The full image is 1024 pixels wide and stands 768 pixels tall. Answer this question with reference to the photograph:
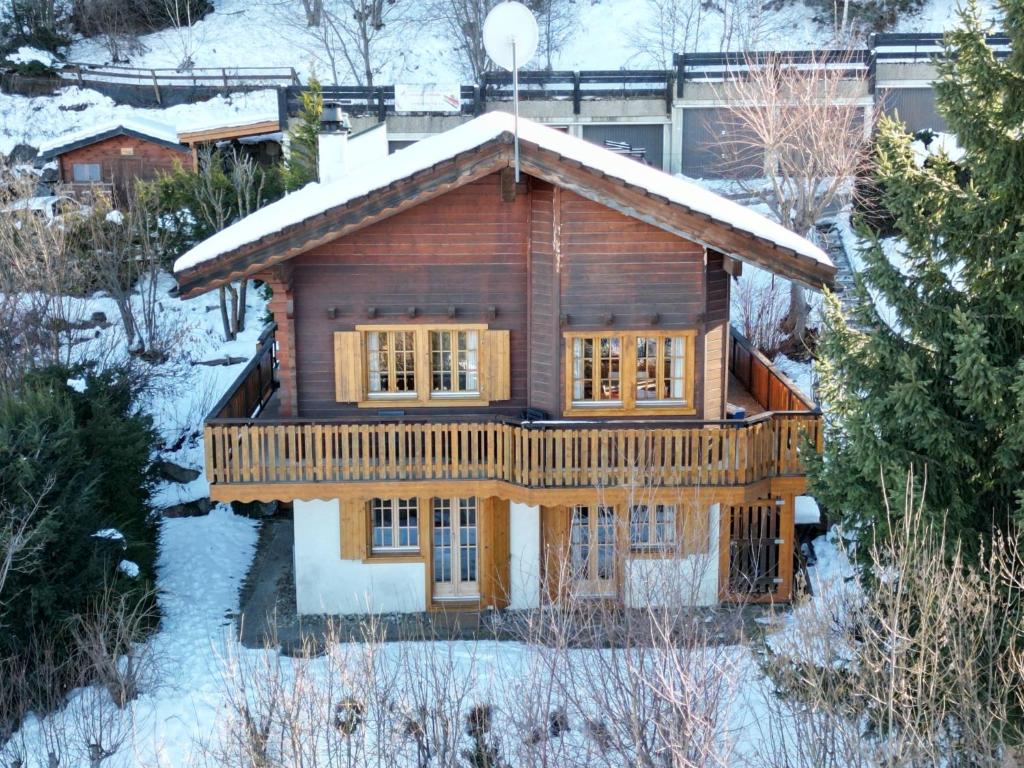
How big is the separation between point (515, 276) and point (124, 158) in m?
25.7

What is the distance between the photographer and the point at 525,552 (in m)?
20.4

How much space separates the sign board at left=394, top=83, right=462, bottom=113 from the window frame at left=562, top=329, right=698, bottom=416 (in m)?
22.3

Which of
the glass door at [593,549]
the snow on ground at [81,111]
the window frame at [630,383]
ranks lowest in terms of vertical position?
the glass door at [593,549]

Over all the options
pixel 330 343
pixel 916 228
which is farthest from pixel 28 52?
pixel 916 228

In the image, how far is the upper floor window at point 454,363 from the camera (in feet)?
65.8

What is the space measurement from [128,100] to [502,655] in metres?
39.1

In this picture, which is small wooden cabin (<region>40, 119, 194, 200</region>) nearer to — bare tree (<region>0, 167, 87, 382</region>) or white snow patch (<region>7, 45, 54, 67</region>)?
bare tree (<region>0, 167, 87, 382</region>)

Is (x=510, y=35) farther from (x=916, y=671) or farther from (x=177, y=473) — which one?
(x=177, y=473)

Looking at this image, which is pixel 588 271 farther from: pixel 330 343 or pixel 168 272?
pixel 168 272

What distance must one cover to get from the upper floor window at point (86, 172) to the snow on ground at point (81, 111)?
276 inches

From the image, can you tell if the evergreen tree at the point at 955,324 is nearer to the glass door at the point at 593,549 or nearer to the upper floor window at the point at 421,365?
the glass door at the point at 593,549

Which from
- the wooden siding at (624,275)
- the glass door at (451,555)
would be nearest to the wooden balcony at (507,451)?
the wooden siding at (624,275)

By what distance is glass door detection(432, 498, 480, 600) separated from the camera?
20.5 metres

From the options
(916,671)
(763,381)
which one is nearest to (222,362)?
(763,381)
